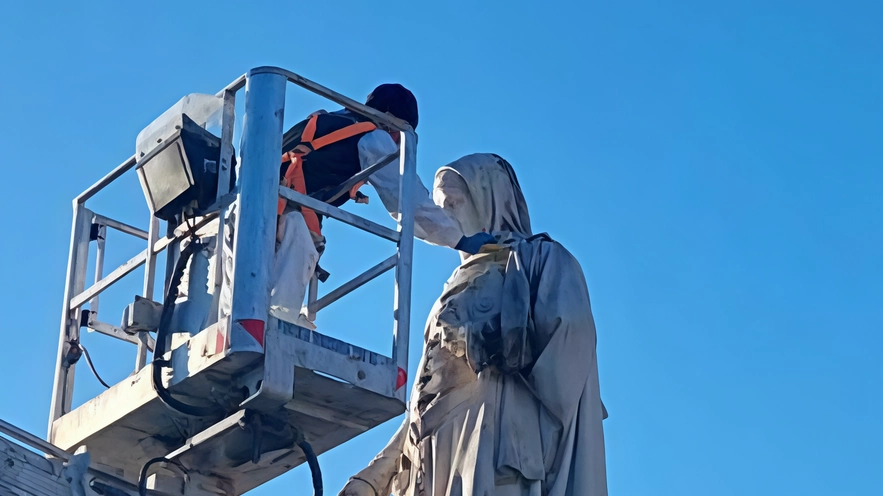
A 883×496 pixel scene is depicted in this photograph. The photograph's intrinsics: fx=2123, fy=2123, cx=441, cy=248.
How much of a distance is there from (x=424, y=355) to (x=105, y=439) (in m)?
2.52

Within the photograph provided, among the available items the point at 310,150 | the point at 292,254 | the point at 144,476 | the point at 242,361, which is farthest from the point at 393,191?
the point at 144,476

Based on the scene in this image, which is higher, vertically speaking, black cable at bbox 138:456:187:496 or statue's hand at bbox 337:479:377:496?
statue's hand at bbox 337:479:377:496

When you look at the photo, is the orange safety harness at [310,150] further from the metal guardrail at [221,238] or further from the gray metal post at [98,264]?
the gray metal post at [98,264]

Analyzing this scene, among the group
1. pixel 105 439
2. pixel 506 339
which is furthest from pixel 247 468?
pixel 506 339

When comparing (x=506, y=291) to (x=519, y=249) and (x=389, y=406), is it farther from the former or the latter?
(x=389, y=406)

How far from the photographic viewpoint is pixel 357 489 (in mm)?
16000

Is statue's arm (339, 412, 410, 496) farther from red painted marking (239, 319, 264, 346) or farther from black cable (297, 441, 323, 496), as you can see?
red painted marking (239, 319, 264, 346)

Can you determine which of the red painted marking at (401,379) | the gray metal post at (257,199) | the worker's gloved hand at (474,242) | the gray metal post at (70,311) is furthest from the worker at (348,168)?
the gray metal post at (70,311)

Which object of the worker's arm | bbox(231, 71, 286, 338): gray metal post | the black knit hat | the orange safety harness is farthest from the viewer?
the black knit hat

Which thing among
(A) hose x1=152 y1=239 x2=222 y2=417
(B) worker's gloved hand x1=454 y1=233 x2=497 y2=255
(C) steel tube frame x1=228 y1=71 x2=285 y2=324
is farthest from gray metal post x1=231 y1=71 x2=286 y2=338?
(B) worker's gloved hand x1=454 y1=233 x2=497 y2=255

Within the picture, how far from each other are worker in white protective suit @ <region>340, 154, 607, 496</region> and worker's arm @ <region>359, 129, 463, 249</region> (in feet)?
1.84

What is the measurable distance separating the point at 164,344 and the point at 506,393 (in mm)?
2579

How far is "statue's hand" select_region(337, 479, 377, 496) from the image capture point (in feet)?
52.4

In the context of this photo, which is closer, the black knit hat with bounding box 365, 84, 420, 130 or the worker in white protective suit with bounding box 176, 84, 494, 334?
the worker in white protective suit with bounding box 176, 84, 494, 334
